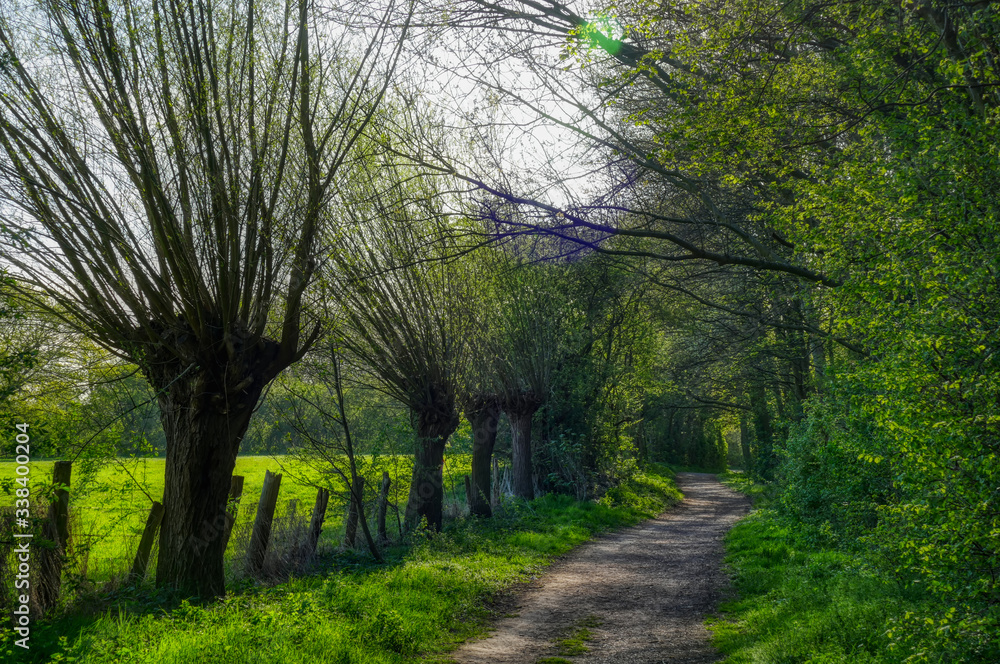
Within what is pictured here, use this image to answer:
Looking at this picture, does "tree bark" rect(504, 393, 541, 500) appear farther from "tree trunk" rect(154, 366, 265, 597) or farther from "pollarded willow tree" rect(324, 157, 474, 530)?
"tree trunk" rect(154, 366, 265, 597)

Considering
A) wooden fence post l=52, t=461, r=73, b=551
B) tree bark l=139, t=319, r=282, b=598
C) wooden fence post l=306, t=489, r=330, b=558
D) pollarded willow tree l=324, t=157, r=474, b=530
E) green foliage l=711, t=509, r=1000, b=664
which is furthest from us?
pollarded willow tree l=324, t=157, r=474, b=530

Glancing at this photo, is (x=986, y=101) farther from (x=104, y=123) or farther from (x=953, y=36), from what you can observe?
(x=104, y=123)

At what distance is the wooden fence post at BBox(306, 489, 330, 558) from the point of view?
9457 mm

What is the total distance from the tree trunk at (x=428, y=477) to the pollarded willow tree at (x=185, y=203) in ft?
16.2

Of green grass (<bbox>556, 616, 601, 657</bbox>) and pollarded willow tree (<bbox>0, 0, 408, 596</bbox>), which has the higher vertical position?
pollarded willow tree (<bbox>0, 0, 408, 596</bbox>)

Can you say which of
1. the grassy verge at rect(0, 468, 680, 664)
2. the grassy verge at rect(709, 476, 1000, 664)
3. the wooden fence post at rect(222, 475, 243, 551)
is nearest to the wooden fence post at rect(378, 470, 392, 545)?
the grassy verge at rect(0, 468, 680, 664)

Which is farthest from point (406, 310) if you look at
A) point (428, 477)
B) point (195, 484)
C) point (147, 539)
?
point (147, 539)

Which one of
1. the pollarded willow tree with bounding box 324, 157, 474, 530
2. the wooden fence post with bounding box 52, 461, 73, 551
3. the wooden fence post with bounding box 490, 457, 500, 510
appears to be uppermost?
the pollarded willow tree with bounding box 324, 157, 474, 530

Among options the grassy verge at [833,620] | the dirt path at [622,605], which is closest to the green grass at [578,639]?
the dirt path at [622,605]

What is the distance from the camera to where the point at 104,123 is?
639 cm

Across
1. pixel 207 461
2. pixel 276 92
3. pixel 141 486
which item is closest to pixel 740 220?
pixel 276 92

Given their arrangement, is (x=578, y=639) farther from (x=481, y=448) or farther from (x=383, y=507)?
Result: (x=481, y=448)

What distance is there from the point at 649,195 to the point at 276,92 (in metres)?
5.83

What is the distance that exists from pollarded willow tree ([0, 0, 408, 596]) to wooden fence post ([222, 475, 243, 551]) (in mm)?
353
